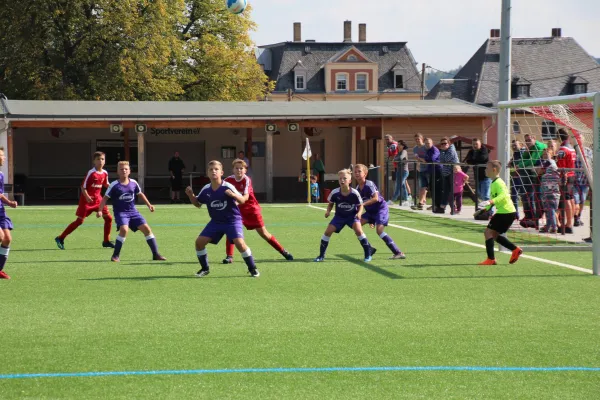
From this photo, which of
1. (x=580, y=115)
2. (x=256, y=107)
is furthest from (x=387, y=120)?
(x=580, y=115)

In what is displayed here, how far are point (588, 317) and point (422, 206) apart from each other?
17.0 m

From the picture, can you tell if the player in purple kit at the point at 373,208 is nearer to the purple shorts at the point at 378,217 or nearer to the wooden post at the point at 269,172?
the purple shorts at the point at 378,217

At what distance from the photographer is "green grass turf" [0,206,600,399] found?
612 centimetres

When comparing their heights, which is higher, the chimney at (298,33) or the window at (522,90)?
the chimney at (298,33)

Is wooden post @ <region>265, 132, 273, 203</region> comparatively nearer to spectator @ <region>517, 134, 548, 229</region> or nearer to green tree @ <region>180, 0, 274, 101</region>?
spectator @ <region>517, 134, 548, 229</region>

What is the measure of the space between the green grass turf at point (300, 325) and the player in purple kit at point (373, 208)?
0.36 m

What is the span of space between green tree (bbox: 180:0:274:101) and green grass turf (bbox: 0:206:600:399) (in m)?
39.1

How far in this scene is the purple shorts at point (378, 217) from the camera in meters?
14.1

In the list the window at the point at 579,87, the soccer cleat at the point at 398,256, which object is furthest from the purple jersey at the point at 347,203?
the window at the point at 579,87

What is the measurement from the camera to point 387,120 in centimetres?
3319

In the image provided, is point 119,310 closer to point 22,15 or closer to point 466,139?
point 466,139

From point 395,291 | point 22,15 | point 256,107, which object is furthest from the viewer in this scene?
point 22,15

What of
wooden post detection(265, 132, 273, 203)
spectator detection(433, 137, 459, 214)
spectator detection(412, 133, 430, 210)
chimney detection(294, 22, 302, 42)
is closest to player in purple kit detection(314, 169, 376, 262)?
spectator detection(433, 137, 459, 214)

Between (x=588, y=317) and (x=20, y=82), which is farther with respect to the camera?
(x=20, y=82)
